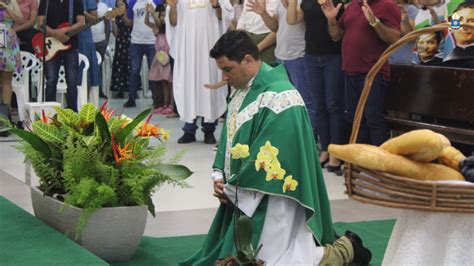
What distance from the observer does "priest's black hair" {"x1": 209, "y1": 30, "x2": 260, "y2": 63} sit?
14.8 feet

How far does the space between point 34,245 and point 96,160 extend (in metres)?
0.53

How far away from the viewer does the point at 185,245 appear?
5.48 m

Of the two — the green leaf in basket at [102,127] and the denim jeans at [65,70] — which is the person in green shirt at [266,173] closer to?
the green leaf in basket at [102,127]

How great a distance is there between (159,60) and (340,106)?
5.17 metres

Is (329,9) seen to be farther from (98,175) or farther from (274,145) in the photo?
(274,145)

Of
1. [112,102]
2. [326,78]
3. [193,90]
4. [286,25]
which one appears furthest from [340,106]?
[112,102]

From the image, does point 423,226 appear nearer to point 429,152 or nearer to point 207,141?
point 429,152

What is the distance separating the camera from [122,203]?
16.2ft

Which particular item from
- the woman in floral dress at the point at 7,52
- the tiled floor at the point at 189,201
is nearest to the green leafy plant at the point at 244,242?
the tiled floor at the point at 189,201

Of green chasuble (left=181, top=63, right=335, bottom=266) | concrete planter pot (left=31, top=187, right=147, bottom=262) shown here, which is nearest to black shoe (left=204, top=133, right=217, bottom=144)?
concrete planter pot (left=31, top=187, right=147, bottom=262)

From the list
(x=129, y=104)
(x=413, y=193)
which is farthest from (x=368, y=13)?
(x=129, y=104)

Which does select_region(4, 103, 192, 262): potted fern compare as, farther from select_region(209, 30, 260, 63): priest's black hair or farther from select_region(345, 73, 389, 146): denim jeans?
select_region(345, 73, 389, 146): denim jeans

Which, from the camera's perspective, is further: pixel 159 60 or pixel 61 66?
pixel 159 60

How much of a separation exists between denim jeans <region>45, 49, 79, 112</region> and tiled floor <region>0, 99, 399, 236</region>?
1319 millimetres
